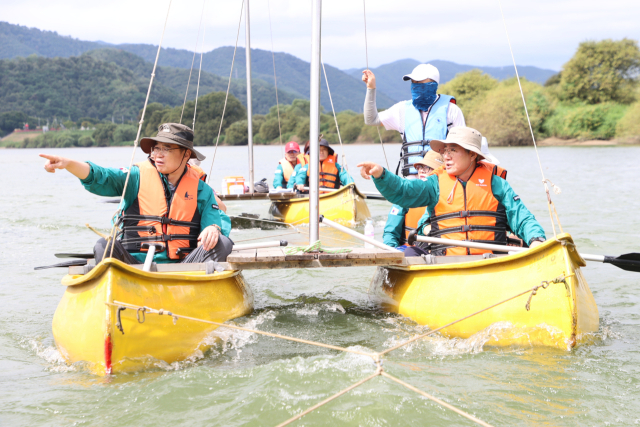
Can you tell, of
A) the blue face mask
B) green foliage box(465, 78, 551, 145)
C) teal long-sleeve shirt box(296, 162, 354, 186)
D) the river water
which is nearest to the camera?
the river water

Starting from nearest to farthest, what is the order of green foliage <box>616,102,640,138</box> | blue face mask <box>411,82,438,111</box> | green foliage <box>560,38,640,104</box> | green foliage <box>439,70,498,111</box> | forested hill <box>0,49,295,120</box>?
1. blue face mask <box>411,82,438,111</box>
2. green foliage <box>616,102,640,138</box>
3. green foliage <box>560,38,640,104</box>
4. green foliage <box>439,70,498,111</box>
5. forested hill <box>0,49,295,120</box>

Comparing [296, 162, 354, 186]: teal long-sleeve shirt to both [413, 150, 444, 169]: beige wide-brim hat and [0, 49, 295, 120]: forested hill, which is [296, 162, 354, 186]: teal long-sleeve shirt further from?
[0, 49, 295, 120]: forested hill

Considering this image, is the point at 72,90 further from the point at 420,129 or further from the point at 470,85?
the point at 420,129

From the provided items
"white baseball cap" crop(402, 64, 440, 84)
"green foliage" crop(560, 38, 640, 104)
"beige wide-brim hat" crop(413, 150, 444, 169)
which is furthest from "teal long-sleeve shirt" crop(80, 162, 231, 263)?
"green foliage" crop(560, 38, 640, 104)

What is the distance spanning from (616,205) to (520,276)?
12.2m

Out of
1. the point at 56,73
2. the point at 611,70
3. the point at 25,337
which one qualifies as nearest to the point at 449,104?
the point at 25,337

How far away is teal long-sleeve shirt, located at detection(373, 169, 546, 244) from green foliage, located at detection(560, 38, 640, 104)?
6077cm

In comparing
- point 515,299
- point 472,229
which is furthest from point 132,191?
point 515,299

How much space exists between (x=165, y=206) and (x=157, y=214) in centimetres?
9

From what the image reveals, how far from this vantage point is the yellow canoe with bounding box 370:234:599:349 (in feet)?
12.7

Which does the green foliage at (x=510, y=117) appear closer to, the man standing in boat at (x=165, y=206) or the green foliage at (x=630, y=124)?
the green foliage at (x=630, y=124)

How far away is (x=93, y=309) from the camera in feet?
11.9

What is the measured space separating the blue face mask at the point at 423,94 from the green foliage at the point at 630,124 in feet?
161

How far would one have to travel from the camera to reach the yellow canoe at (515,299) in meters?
3.86
